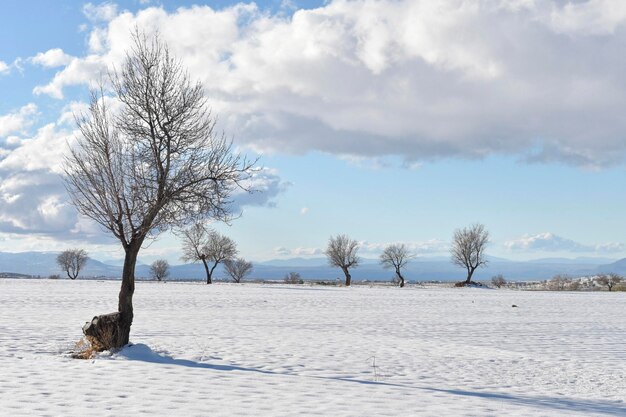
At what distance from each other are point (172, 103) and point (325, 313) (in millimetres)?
19351

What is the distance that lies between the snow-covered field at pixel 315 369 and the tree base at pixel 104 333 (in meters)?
0.78

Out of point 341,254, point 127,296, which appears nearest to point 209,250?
point 341,254

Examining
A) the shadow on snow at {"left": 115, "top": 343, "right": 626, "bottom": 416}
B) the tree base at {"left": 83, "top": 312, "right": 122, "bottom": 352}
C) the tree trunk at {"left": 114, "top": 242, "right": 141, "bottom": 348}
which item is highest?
the tree trunk at {"left": 114, "top": 242, "right": 141, "bottom": 348}

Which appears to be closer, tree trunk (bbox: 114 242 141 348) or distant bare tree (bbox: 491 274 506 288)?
tree trunk (bbox: 114 242 141 348)

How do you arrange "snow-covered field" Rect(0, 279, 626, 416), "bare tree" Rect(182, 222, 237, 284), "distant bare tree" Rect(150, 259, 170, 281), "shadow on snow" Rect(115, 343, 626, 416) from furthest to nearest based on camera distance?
"distant bare tree" Rect(150, 259, 170, 281) → "bare tree" Rect(182, 222, 237, 284) → "shadow on snow" Rect(115, 343, 626, 416) → "snow-covered field" Rect(0, 279, 626, 416)

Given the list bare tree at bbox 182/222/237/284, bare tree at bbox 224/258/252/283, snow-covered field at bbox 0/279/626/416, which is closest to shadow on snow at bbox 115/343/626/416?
snow-covered field at bbox 0/279/626/416

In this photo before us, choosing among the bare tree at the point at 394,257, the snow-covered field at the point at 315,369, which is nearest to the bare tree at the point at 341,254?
the bare tree at the point at 394,257

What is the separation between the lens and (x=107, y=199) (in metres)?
17.9

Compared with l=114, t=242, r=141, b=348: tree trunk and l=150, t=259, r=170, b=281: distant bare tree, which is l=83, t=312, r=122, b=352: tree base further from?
l=150, t=259, r=170, b=281: distant bare tree

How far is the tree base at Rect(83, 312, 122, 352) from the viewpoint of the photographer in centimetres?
1702

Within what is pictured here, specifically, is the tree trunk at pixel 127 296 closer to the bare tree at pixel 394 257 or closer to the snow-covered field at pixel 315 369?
the snow-covered field at pixel 315 369

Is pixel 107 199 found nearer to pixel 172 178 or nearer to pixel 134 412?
pixel 172 178

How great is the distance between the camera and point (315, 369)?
15898mm

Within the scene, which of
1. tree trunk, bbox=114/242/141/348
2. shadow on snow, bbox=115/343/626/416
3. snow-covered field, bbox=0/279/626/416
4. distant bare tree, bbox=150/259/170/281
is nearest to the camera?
snow-covered field, bbox=0/279/626/416
